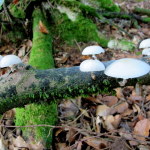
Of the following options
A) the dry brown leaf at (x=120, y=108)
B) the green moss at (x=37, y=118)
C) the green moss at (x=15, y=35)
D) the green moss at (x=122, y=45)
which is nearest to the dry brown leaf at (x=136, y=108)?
the dry brown leaf at (x=120, y=108)

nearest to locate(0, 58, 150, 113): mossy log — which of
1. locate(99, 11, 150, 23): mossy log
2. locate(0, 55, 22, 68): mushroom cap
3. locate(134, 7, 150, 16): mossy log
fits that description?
locate(0, 55, 22, 68): mushroom cap

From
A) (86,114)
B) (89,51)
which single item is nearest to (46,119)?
(86,114)

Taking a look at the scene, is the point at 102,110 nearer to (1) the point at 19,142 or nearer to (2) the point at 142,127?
(2) the point at 142,127

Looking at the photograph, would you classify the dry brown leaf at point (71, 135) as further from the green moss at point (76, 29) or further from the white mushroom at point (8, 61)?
the green moss at point (76, 29)

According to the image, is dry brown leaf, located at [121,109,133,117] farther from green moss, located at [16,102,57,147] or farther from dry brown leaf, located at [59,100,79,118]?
green moss, located at [16,102,57,147]

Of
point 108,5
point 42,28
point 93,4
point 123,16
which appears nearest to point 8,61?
point 42,28
